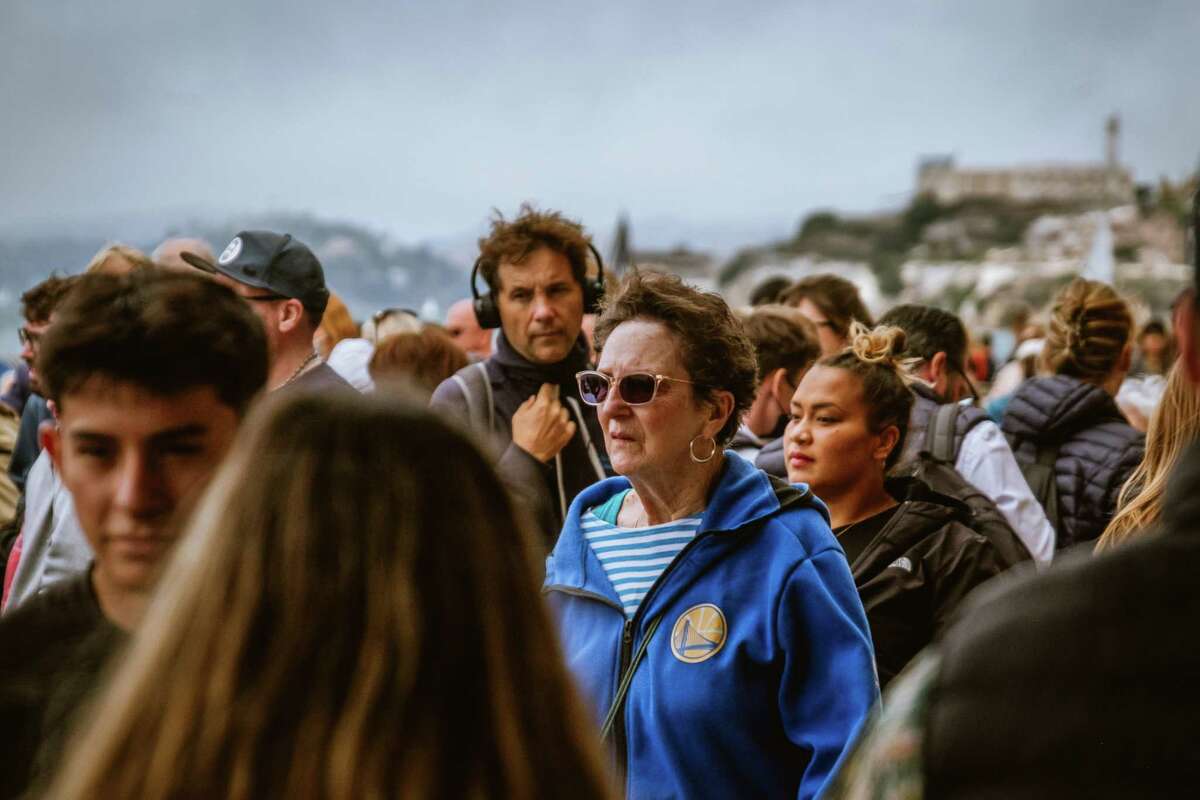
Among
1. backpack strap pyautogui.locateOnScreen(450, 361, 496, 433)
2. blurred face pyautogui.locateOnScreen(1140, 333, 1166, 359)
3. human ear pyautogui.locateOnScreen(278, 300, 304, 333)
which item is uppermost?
human ear pyautogui.locateOnScreen(278, 300, 304, 333)

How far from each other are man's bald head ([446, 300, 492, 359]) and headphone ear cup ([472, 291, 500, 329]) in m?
2.98

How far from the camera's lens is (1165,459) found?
3.99m

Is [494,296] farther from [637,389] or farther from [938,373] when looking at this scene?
[938,373]

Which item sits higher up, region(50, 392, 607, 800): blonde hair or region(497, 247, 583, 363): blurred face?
region(497, 247, 583, 363): blurred face

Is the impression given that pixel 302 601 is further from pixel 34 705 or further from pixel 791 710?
pixel 791 710

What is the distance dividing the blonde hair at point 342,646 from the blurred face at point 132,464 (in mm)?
591

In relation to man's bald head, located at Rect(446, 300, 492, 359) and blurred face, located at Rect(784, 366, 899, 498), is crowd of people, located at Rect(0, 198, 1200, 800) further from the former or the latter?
man's bald head, located at Rect(446, 300, 492, 359)

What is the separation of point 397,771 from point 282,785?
4.5 inches

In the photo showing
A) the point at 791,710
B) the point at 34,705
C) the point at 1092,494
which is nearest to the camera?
the point at 34,705


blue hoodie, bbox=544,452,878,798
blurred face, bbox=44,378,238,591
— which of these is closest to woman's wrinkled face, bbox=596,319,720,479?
blue hoodie, bbox=544,452,878,798

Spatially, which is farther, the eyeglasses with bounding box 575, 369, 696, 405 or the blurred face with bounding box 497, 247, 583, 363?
the blurred face with bounding box 497, 247, 583, 363

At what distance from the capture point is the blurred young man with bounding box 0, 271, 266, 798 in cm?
200

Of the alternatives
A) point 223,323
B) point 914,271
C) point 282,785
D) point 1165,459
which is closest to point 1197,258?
point 282,785

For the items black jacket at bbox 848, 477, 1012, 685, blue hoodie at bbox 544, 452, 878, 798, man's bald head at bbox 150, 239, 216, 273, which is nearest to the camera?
blue hoodie at bbox 544, 452, 878, 798
